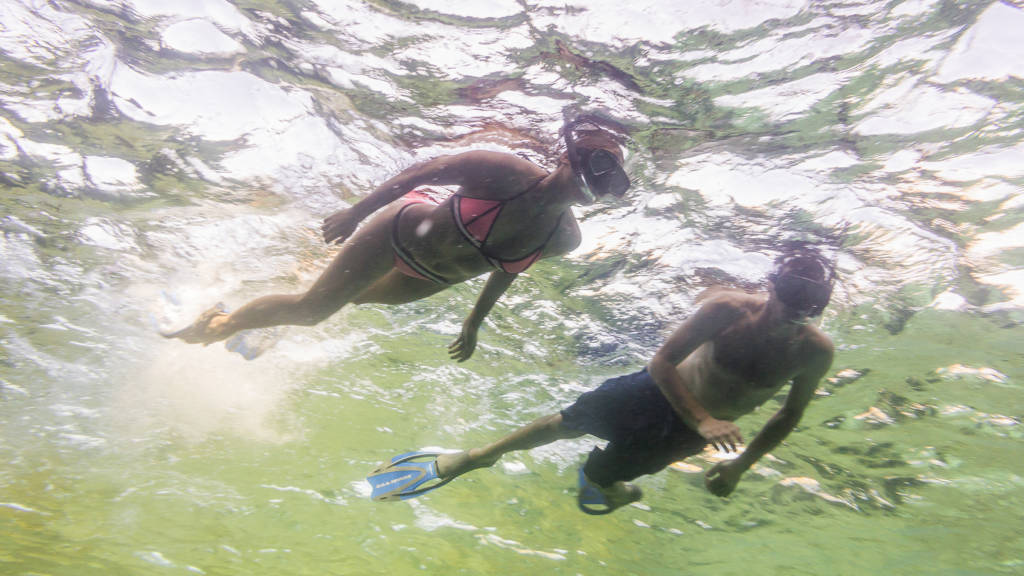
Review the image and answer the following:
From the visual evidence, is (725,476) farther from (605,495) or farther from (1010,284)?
(1010,284)

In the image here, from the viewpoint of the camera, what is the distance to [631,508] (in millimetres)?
14820

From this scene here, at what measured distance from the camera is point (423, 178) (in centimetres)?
396

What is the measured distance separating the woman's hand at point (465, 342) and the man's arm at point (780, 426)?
2.65 m

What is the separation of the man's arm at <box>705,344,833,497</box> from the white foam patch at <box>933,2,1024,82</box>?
2814mm

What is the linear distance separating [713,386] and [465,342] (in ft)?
8.40

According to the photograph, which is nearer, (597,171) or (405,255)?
(597,171)

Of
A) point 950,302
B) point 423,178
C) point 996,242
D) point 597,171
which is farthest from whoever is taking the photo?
point 950,302

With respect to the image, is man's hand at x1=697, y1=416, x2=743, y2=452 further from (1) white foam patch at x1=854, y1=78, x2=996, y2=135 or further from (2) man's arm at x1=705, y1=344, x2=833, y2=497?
(1) white foam patch at x1=854, y1=78, x2=996, y2=135

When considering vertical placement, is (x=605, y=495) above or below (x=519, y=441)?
below

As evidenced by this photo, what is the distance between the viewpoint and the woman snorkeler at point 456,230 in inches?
152

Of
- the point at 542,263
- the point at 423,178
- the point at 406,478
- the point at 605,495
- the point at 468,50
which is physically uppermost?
the point at 468,50

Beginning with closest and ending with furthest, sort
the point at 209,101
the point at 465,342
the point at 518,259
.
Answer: the point at 518,259
the point at 465,342
the point at 209,101

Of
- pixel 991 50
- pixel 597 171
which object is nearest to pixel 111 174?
pixel 597 171

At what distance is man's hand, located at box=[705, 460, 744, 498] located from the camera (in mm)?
4602
